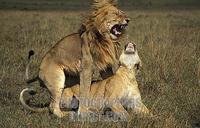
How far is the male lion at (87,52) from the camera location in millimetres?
7547

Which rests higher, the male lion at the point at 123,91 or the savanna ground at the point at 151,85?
the male lion at the point at 123,91

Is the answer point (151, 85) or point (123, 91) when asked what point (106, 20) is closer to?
point (123, 91)

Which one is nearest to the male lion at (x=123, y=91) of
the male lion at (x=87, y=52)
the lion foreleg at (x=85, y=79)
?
the lion foreleg at (x=85, y=79)

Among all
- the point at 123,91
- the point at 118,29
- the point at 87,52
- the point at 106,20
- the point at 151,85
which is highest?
the point at 106,20

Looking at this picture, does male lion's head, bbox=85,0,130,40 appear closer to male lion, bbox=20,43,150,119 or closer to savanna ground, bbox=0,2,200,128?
savanna ground, bbox=0,2,200,128

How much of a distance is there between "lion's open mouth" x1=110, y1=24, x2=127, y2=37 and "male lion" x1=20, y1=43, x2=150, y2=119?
0.59 meters

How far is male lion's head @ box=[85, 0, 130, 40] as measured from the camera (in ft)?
24.9

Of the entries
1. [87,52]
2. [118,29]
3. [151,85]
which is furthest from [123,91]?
[151,85]

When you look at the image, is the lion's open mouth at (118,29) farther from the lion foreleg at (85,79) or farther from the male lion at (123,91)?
the male lion at (123,91)

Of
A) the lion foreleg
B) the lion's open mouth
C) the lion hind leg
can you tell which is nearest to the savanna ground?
the lion hind leg

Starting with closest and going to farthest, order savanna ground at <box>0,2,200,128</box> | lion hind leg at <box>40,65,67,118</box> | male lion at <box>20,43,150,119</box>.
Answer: savanna ground at <box>0,2,200,128</box>
male lion at <box>20,43,150,119</box>
lion hind leg at <box>40,65,67,118</box>

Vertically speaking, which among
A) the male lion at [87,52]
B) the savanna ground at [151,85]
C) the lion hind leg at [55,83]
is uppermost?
the male lion at [87,52]

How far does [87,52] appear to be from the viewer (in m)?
7.64

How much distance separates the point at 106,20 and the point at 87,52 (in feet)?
1.83
